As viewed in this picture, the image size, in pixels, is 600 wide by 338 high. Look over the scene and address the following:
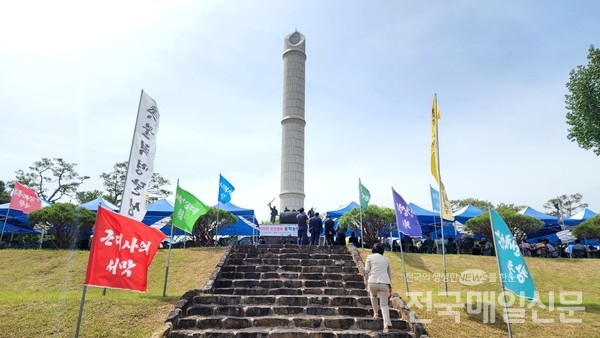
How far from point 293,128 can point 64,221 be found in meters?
14.7

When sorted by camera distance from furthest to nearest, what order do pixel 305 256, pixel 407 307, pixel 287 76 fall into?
pixel 287 76, pixel 305 256, pixel 407 307

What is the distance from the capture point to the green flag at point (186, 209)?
10122 millimetres

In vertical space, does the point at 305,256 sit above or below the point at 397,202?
below

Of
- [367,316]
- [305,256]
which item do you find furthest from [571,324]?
[305,256]

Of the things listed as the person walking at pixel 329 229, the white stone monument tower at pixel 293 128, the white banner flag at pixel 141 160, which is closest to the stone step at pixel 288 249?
the person walking at pixel 329 229

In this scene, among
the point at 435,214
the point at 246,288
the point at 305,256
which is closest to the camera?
the point at 246,288

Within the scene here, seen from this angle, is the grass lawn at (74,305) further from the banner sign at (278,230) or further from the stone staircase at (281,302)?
the banner sign at (278,230)

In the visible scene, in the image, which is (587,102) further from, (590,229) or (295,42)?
(295,42)

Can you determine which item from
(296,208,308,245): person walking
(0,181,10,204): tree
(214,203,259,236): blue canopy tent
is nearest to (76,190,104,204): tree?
(0,181,10,204): tree

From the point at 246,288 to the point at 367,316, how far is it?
2.98 m

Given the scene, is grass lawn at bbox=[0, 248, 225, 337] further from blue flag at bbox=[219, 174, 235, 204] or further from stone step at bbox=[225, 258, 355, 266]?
blue flag at bbox=[219, 174, 235, 204]

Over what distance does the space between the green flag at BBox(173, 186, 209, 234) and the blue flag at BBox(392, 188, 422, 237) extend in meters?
5.25

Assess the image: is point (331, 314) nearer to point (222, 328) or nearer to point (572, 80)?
point (222, 328)

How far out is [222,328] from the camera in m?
6.85
